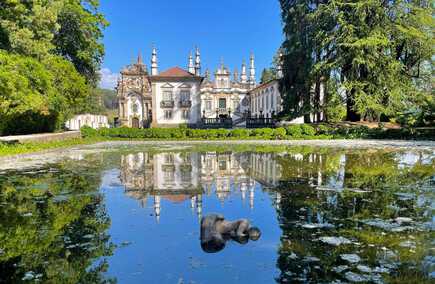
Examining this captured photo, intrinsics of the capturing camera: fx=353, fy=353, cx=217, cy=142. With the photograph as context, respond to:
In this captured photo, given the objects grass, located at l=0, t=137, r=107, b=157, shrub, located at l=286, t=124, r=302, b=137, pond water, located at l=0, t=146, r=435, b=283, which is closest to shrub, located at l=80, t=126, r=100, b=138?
grass, located at l=0, t=137, r=107, b=157

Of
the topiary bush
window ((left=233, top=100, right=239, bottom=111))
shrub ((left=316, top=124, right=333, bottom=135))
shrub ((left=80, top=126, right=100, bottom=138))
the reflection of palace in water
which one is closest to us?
the reflection of palace in water

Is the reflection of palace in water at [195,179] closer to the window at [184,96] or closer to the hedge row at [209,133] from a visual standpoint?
the hedge row at [209,133]

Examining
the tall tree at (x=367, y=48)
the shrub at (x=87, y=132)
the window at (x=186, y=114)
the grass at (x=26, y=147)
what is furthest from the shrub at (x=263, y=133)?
the window at (x=186, y=114)

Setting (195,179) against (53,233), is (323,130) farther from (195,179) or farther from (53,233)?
(53,233)

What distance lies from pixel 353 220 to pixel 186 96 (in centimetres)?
4329

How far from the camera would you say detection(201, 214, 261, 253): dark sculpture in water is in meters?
5.38

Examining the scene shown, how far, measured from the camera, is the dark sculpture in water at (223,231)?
5.38 meters

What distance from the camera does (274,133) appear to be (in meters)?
32.2

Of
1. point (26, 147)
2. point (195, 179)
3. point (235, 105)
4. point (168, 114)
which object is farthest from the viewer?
point (235, 105)

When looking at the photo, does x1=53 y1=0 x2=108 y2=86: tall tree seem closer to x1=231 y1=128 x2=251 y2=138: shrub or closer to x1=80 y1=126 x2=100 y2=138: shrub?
x1=80 y1=126 x2=100 y2=138: shrub

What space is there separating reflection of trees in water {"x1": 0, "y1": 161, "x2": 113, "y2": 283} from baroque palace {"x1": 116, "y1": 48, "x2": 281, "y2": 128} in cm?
3809

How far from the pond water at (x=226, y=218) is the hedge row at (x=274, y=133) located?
66.6 ft

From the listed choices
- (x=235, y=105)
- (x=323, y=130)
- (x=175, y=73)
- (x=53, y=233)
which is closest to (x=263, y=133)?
(x=323, y=130)

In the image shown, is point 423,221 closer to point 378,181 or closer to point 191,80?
point 378,181
